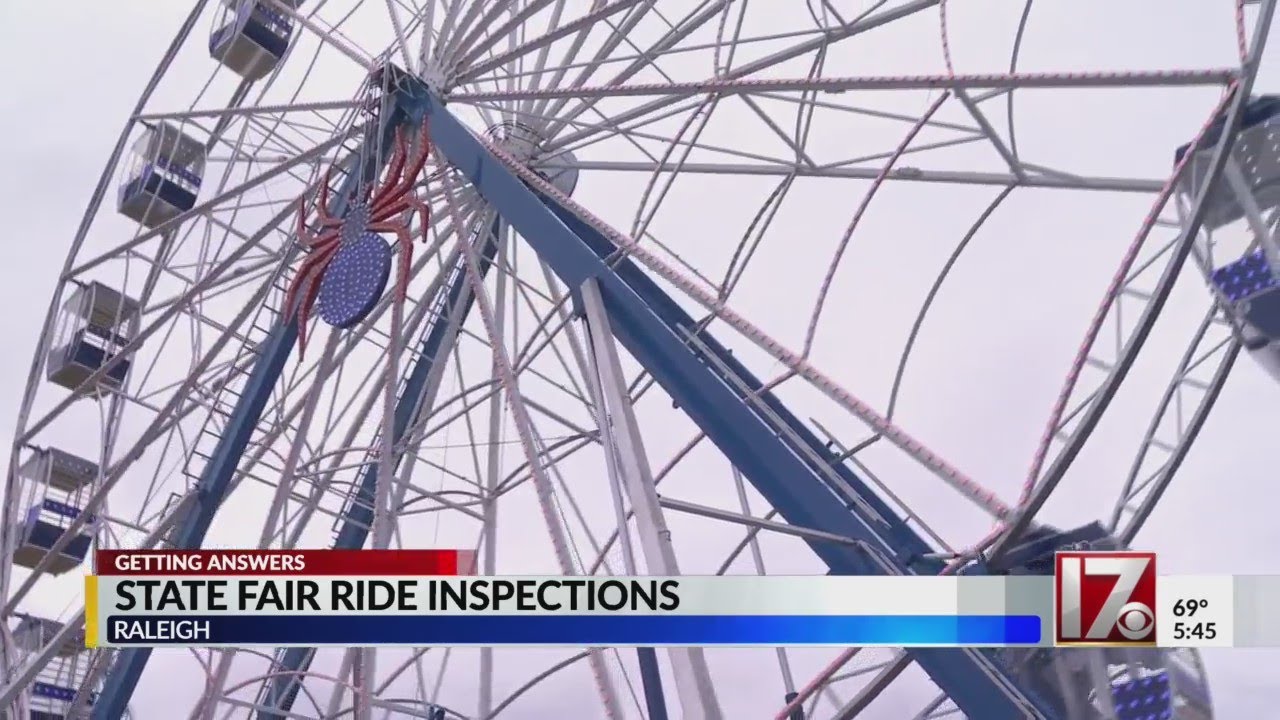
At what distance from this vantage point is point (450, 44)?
55.4ft

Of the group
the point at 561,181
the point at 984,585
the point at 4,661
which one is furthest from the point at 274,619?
the point at 4,661

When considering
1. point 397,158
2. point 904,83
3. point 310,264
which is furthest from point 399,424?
point 904,83

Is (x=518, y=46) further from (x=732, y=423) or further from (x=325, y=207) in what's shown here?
(x=732, y=423)

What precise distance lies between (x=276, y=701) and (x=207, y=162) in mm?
8505

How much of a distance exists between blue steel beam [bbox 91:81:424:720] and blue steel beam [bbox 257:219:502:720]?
162 cm

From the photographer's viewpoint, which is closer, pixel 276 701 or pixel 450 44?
pixel 450 44

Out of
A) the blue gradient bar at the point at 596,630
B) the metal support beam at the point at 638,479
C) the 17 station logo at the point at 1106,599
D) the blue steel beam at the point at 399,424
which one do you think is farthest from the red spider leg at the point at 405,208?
the 17 station logo at the point at 1106,599

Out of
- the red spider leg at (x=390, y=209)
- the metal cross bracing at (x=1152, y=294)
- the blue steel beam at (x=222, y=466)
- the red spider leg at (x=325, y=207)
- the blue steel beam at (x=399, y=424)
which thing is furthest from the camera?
the blue steel beam at (x=399, y=424)

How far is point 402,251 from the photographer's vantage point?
637 inches

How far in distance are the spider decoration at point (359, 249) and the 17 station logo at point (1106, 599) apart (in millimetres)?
8441

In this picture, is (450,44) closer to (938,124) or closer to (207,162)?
(938,124)

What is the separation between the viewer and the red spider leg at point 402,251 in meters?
15.8

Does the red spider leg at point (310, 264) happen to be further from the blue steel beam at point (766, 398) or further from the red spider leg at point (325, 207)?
the blue steel beam at point (766, 398)

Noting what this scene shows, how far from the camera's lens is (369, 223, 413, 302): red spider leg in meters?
15.8
